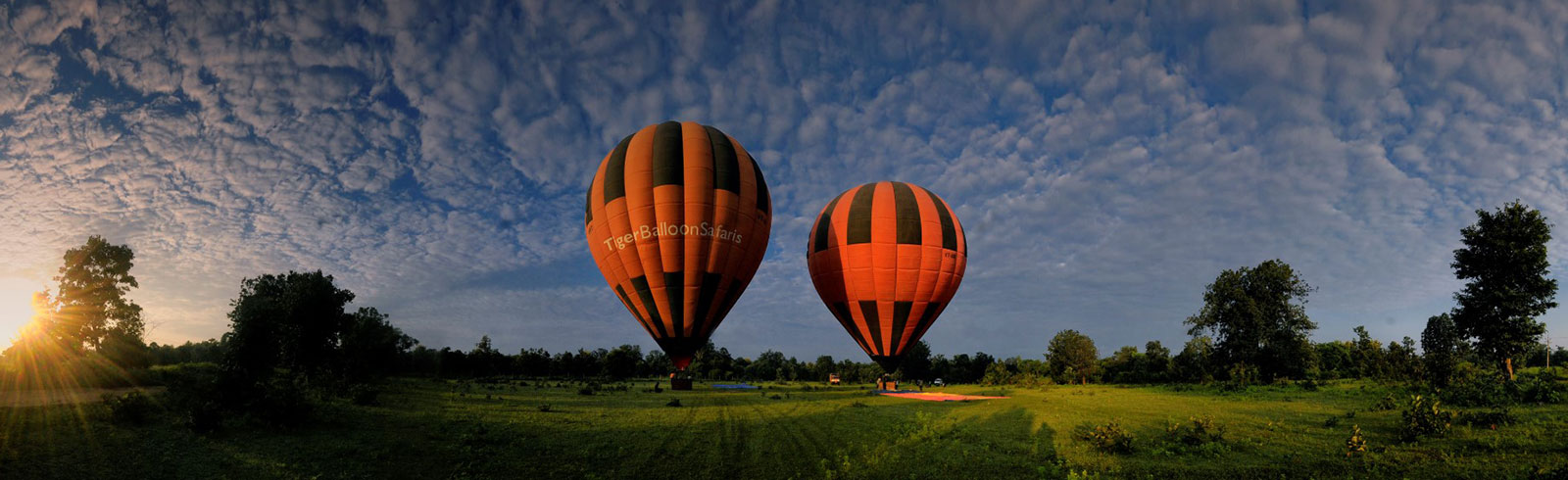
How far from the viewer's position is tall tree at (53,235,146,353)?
38531 mm

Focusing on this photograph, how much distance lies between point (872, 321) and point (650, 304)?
45.2 feet

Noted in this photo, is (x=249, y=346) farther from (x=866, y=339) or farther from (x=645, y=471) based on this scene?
(x=866, y=339)

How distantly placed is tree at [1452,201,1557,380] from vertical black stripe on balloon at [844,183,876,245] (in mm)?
32569

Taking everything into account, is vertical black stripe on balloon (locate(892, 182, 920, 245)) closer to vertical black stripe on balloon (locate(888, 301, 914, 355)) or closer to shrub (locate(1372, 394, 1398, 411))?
vertical black stripe on balloon (locate(888, 301, 914, 355))

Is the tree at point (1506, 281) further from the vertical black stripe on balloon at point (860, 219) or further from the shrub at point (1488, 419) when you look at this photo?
the vertical black stripe on balloon at point (860, 219)

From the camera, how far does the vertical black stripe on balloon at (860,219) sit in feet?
110

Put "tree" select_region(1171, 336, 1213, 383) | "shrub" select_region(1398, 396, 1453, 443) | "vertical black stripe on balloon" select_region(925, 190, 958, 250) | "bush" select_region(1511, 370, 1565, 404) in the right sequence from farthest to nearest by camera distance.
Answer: "tree" select_region(1171, 336, 1213, 383) → "vertical black stripe on balloon" select_region(925, 190, 958, 250) → "bush" select_region(1511, 370, 1565, 404) → "shrub" select_region(1398, 396, 1453, 443)

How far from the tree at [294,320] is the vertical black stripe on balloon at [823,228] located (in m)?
30.0

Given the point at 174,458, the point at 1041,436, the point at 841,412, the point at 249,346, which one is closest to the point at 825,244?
the point at 841,412

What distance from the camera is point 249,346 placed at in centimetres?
2920

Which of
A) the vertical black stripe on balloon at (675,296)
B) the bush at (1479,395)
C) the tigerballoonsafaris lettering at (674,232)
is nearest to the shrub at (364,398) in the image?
the tigerballoonsafaris lettering at (674,232)

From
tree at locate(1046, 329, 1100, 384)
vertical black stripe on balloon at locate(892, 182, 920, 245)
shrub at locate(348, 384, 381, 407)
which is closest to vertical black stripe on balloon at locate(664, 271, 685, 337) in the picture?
shrub at locate(348, 384, 381, 407)

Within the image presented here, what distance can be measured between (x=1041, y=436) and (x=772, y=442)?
7.43 m

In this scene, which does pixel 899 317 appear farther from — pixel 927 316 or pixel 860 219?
pixel 860 219
